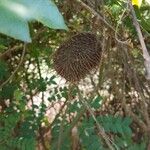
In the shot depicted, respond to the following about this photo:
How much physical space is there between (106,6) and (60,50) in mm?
183

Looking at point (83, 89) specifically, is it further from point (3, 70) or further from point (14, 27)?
point (14, 27)

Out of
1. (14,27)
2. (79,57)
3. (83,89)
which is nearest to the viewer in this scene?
(14,27)

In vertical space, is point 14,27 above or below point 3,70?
above

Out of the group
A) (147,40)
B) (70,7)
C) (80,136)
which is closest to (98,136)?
(80,136)

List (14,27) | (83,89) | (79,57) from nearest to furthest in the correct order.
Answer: (14,27) < (79,57) < (83,89)

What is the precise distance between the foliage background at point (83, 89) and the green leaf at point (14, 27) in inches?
26.5

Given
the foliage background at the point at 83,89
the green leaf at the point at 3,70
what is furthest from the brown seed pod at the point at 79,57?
the green leaf at the point at 3,70

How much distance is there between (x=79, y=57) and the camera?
105cm

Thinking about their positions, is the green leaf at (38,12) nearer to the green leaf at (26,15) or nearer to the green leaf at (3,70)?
the green leaf at (26,15)

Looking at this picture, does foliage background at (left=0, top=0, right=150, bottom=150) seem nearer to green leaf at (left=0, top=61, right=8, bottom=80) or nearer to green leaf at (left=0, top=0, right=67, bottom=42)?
green leaf at (left=0, top=61, right=8, bottom=80)

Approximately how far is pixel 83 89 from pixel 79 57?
1040mm

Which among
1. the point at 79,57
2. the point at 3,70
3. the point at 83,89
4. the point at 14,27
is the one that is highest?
the point at 14,27

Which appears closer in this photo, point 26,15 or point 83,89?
point 26,15

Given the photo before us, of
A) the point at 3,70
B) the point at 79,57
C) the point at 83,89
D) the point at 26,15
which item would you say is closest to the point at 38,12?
the point at 26,15
